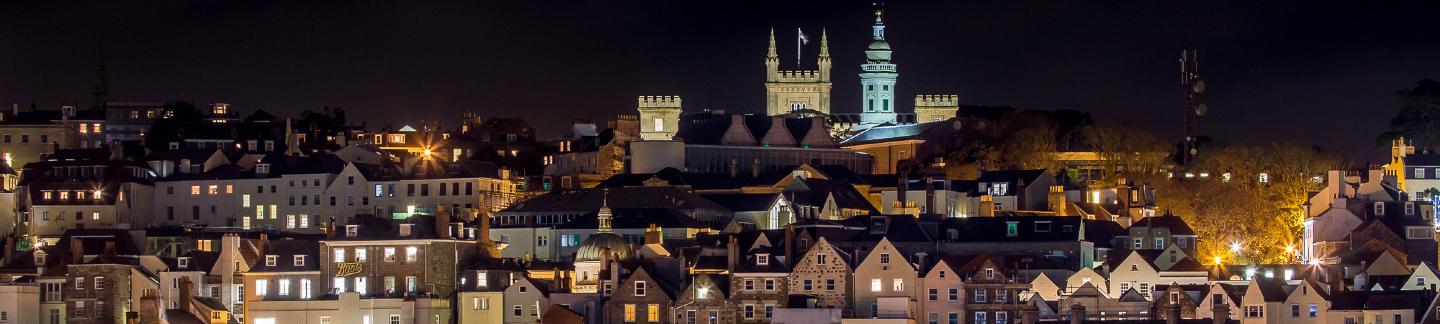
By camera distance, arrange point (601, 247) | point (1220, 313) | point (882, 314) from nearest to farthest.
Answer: point (882, 314) → point (1220, 313) → point (601, 247)

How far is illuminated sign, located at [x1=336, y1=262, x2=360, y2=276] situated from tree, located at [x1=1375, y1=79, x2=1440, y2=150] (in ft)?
155

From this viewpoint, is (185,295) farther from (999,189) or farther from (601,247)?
(999,189)

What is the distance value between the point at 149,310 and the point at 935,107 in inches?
2544

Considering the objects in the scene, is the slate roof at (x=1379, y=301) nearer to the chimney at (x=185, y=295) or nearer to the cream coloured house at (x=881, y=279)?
the cream coloured house at (x=881, y=279)

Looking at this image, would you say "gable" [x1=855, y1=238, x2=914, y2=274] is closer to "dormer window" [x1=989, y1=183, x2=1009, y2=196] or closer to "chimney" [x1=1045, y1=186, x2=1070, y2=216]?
"chimney" [x1=1045, y1=186, x2=1070, y2=216]

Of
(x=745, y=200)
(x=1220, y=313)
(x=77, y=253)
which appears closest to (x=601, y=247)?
(x=77, y=253)

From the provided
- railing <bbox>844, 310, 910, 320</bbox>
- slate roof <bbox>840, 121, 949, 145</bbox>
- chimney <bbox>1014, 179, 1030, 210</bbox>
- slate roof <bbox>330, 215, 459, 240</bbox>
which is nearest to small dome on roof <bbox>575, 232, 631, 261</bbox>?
slate roof <bbox>330, 215, 459, 240</bbox>

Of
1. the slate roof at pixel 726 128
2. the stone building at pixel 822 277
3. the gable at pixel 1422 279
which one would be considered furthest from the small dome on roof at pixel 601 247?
the slate roof at pixel 726 128

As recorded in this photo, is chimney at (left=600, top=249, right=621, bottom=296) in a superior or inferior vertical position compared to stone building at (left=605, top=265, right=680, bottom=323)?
superior

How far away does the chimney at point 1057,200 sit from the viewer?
107 meters

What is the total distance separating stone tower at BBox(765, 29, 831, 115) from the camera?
156000 mm

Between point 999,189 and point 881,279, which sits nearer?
point 881,279

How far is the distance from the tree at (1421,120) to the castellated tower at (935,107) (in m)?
31.7

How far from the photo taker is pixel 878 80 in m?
159
